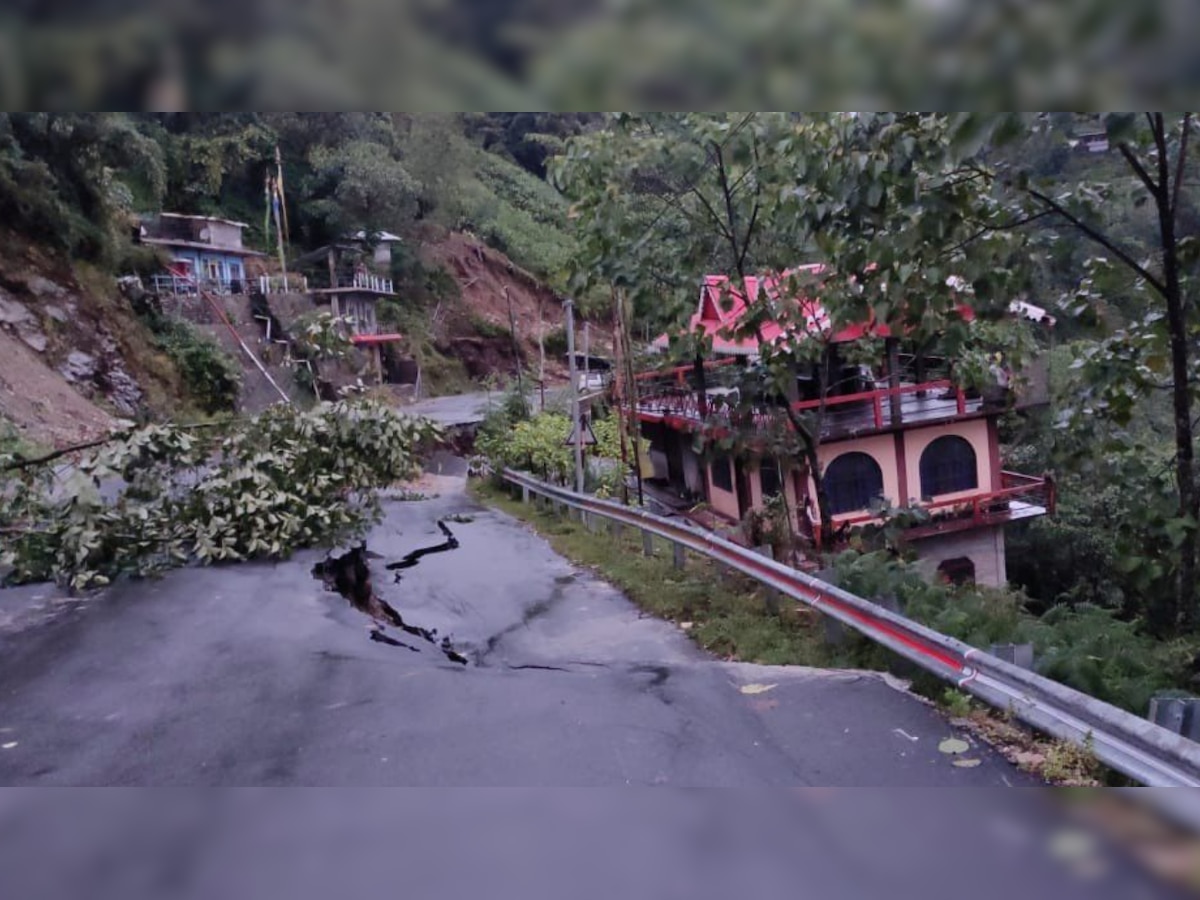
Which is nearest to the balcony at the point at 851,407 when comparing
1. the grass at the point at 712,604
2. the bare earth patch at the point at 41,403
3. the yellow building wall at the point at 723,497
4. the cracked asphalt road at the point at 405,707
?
the yellow building wall at the point at 723,497

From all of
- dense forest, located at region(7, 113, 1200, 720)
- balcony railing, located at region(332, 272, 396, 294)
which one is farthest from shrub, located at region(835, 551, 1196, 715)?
balcony railing, located at region(332, 272, 396, 294)

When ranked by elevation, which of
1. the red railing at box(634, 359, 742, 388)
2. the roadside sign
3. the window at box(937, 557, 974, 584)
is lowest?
the window at box(937, 557, 974, 584)

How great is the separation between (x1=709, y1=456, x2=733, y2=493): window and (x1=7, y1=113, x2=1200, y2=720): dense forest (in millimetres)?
1763

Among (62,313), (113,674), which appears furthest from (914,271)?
(62,313)

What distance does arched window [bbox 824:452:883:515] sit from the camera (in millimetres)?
6680

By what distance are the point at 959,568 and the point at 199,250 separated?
259 inches

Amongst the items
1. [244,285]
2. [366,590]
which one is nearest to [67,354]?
[244,285]

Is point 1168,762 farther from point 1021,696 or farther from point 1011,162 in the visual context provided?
point 1011,162

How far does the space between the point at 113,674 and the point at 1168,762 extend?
427 centimetres

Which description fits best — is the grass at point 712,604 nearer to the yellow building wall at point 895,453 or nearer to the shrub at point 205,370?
the yellow building wall at point 895,453

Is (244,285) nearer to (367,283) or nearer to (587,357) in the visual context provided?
(367,283)

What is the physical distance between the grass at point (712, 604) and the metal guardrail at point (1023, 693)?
25cm

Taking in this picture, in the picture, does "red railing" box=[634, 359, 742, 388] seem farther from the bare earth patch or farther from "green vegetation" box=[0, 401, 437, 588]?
the bare earth patch

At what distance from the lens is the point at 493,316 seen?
13.0 metres
